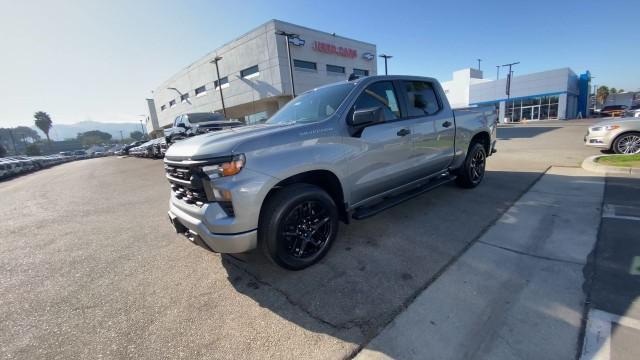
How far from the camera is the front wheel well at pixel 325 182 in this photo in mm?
2873

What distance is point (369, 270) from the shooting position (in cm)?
290

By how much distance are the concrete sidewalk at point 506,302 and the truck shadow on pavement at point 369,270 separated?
145 mm

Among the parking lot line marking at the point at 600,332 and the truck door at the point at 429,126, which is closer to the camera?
the parking lot line marking at the point at 600,332

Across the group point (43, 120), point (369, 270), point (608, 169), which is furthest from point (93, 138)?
point (608, 169)

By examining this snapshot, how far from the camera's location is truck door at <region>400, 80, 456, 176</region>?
4.02 m

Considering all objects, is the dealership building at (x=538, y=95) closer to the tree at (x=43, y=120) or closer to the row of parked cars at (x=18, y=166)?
the row of parked cars at (x=18, y=166)

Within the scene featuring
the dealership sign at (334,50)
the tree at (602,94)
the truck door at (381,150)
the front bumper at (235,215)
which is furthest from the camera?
the tree at (602,94)

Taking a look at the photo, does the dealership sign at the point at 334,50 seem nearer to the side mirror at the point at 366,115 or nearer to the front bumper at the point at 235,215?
the side mirror at the point at 366,115

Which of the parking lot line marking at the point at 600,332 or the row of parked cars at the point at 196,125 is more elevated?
the row of parked cars at the point at 196,125

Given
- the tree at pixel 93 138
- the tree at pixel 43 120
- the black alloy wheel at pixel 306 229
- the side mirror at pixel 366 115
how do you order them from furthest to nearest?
the tree at pixel 93 138
the tree at pixel 43 120
the side mirror at pixel 366 115
the black alloy wheel at pixel 306 229

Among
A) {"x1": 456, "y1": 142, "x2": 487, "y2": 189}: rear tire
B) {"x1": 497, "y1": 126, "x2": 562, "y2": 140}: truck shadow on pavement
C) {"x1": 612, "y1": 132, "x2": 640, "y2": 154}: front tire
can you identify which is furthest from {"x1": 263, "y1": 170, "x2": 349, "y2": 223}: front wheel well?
{"x1": 497, "y1": 126, "x2": 562, "y2": 140}: truck shadow on pavement

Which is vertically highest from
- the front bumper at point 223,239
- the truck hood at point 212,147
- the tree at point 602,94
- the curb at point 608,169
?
the tree at point 602,94

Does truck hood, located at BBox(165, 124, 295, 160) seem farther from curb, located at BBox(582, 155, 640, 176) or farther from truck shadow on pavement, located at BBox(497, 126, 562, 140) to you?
truck shadow on pavement, located at BBox(497, 126, 562, 140)

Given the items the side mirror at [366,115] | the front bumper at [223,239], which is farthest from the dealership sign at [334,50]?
the front bumper at [223,239]
